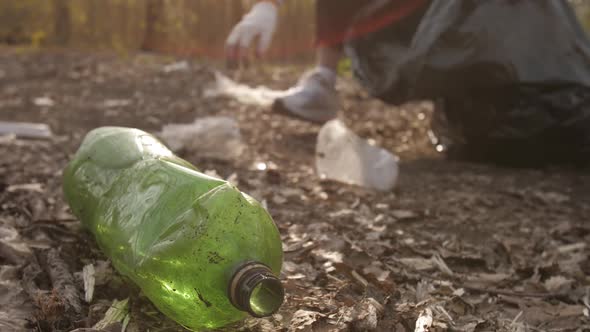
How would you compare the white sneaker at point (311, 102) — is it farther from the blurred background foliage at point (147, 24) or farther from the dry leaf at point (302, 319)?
the blurred background foliage at point (147, 24)

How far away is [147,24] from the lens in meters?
10.7

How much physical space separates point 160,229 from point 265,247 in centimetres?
25

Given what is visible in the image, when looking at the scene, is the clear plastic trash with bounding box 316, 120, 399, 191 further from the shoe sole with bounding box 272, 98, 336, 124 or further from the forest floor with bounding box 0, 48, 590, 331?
the shoe sole with bounding box 272, 98, 336, 124

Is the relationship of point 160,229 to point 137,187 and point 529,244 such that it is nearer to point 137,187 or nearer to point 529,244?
point 137,187

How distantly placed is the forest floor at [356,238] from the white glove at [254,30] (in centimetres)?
57

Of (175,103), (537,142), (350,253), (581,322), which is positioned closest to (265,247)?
(350,253)

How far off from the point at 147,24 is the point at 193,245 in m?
10.2

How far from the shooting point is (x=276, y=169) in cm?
310

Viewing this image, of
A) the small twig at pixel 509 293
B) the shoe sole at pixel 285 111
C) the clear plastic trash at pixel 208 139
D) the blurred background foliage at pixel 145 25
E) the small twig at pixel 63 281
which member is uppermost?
the small twig at pixel 63 281

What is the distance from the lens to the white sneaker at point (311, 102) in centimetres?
415

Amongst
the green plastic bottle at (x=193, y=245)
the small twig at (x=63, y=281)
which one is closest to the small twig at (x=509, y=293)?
the green plastic bottle at (x=193, y=245)

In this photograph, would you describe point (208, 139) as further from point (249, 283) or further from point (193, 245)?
point (249, 283)

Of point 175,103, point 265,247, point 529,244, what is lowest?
point 175,103

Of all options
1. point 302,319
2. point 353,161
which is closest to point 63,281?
point 302,319
